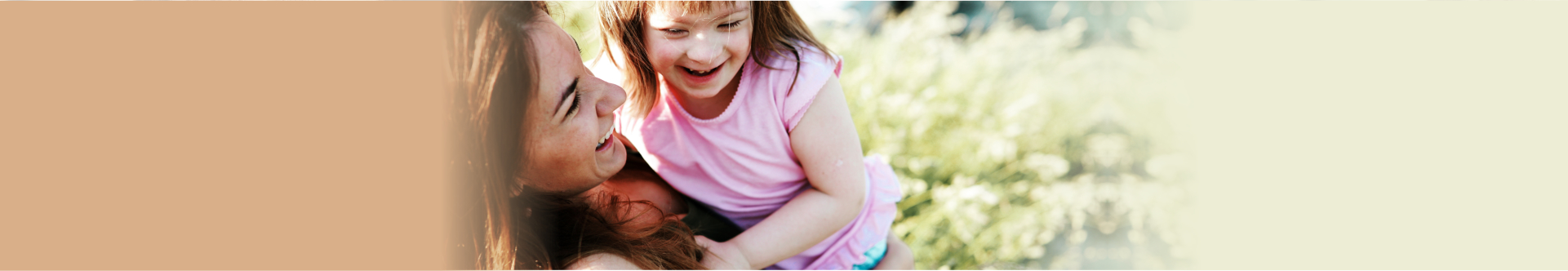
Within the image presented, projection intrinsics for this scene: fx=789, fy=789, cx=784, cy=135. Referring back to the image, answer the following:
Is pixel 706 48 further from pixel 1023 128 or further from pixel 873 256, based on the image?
pixel 1023 128

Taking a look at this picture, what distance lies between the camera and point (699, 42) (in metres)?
0.93

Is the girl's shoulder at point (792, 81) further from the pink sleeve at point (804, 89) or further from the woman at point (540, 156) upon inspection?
the woman at point (540, 156)

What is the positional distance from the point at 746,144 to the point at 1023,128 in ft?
5.81

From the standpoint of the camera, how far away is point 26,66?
0.37 meters

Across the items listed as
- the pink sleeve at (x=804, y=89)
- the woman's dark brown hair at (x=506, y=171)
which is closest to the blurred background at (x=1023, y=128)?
the pink sleeve at (x=804, y=89)

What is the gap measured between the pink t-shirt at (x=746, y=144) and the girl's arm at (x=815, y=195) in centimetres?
3

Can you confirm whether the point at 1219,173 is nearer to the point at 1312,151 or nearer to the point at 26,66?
the point at 1312,151

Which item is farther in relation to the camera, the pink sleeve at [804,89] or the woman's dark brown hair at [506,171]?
the pink sleeve at [804,89]

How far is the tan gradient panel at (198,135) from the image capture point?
0.37 metres

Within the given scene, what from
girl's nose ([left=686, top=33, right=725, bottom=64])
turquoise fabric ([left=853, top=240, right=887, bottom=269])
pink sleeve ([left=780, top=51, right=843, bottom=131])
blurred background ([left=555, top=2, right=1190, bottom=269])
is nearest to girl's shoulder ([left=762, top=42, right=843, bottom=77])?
pink sleeve ([left=780, top=51, right=843, bottom=131])

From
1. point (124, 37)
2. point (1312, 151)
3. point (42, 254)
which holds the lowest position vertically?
point (42, 254)

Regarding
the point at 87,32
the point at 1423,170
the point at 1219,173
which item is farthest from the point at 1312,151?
the point at 87,32

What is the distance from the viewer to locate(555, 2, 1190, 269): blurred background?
2.31 metres

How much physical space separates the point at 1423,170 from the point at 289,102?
5.76ft
